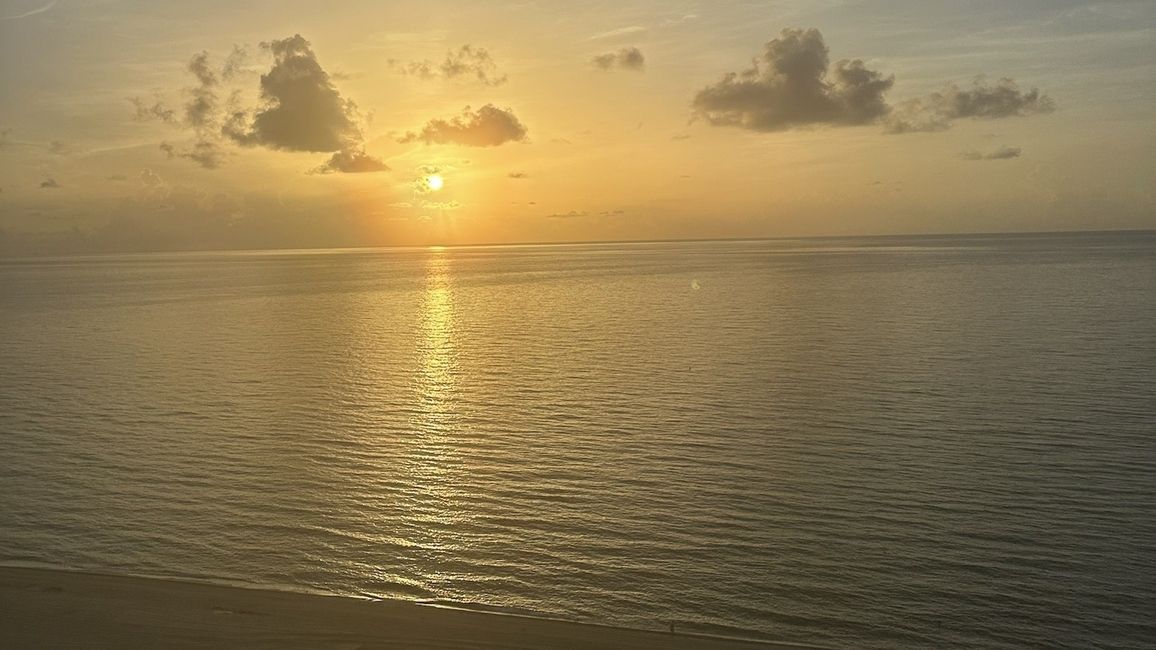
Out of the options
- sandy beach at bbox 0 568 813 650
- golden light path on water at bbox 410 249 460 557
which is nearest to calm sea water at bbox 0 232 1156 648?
golden light path on water at bbox 410 249 460 557

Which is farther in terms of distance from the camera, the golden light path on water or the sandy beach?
the golden light path on water

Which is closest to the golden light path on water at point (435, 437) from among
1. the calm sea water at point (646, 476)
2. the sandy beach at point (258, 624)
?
the calm sea water at point (646, 476)

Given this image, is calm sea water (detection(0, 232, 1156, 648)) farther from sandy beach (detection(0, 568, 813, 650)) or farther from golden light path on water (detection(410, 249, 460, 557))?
sandy beach (detection(0, 568, 813, 650))

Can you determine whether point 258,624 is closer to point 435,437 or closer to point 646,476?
point 646,476

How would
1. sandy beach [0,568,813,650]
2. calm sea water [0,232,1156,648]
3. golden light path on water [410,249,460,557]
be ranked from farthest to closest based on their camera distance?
1. golden light path on water [410,249,460,557]
2. calm sea water [0,232,1156,648]
3. sandy beach [0,568,813,650]

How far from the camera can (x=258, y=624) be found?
1814 cm

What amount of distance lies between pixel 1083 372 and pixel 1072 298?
58330 millimetres

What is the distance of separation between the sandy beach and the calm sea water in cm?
166

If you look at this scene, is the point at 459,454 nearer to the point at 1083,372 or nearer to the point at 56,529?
the point at 56,529

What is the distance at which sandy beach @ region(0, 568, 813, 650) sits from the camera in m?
17.3

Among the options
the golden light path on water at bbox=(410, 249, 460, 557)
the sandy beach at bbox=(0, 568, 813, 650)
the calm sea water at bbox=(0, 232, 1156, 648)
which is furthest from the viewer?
the golden light path on water at bbox=(410, 249, 460, 557)

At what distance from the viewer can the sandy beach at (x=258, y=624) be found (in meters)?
17.3

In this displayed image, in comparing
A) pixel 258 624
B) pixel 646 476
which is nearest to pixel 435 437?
pixel 646 476

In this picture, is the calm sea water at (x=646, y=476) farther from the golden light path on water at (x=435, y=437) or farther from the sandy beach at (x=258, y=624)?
the sandy beach at (x=258, y=624)
